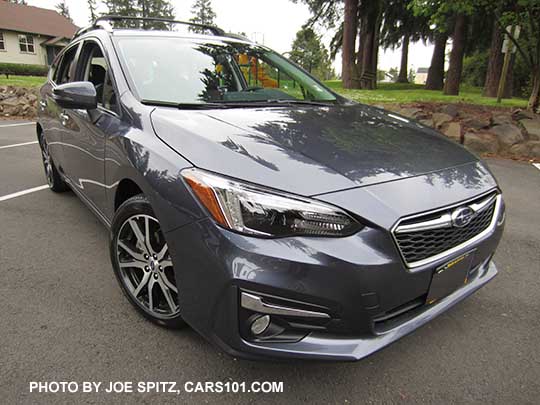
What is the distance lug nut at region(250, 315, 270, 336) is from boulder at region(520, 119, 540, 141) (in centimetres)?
737

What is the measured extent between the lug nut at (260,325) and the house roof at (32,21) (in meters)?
41.2

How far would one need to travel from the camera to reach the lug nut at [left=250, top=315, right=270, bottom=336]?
1.64 m

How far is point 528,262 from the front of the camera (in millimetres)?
3188

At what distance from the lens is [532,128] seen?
7492 millimetres

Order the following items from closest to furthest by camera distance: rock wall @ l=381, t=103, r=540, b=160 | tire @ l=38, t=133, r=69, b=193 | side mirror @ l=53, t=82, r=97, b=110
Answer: side mirror @ l=53, t=82, r=97, b=110 → tire @ l=38, t=133, r=69, b=193 → rock wall @ l=381, t=103, r=540, b=160

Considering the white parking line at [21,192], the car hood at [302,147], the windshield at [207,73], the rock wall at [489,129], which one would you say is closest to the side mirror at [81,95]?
the windshield at [207,73]

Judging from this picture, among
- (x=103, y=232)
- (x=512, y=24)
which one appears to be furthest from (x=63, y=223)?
(x=512, y=24)

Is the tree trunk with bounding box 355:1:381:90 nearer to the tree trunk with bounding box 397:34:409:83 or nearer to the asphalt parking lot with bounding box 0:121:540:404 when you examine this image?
the tree trunk with bounding box 397:34:409:83

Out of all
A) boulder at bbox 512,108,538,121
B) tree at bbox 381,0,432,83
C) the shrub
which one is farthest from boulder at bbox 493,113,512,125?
the shrub

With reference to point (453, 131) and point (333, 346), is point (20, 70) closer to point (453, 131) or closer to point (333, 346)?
point (453, 131)

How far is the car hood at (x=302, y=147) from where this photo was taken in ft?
5.73

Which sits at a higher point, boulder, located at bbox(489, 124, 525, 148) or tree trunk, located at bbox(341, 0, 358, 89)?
tree trunk, located at bbox(341, 0, 358, 89)

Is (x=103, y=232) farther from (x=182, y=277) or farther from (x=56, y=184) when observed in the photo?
Answer: (x=182, y=277)

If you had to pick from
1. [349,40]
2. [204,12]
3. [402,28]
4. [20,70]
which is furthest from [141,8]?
[349,40]
